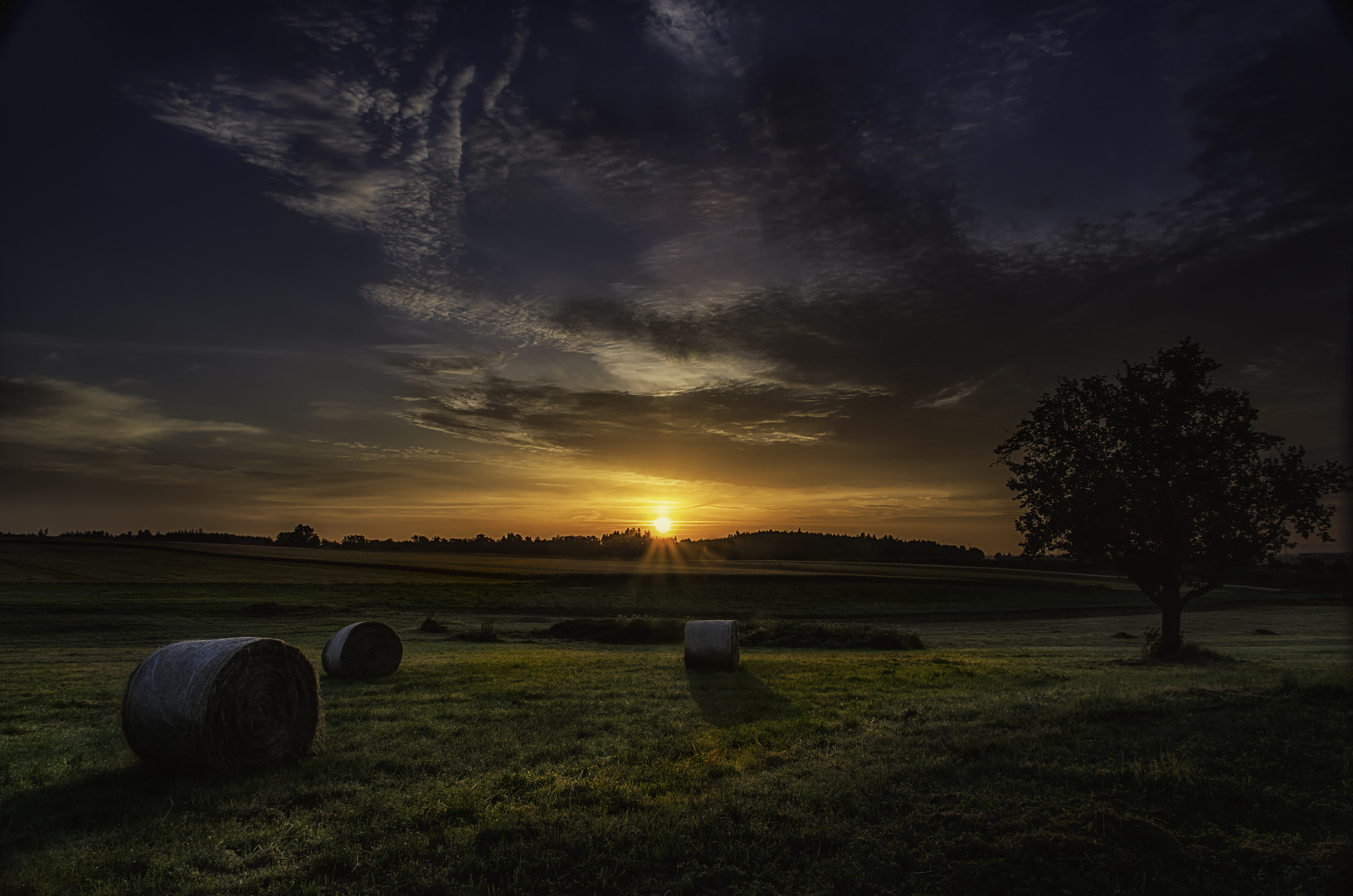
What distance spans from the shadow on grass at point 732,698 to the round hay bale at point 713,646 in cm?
47

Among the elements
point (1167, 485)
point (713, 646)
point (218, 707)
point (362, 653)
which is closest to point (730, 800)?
point (218, 707)

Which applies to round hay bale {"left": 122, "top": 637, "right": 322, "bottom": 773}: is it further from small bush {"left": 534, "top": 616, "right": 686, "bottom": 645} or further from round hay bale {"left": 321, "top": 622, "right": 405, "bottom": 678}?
small bush {"left": 534, "top": 616, "right": 686, "bottom": 645}

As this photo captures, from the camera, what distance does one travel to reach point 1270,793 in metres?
7.28

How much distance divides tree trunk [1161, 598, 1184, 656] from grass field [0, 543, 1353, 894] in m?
5.73

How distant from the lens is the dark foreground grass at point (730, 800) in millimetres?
5914

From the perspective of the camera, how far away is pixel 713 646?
1934cm

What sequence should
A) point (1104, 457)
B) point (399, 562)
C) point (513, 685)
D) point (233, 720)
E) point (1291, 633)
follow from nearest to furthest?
point (233, 720) → point (513, 685) → point (1104, 457) → point (1291, 633) → point (399, 562)

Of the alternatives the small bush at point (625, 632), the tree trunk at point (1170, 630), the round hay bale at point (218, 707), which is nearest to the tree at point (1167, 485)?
the tree trunk at point (1170, 630)

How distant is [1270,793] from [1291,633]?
4044 cm

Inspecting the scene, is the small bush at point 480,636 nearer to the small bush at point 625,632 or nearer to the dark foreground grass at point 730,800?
the small bush at point 625,632

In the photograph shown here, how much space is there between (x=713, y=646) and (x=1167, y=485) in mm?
16182

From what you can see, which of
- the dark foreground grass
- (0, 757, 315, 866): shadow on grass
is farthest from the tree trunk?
(0, 757, 315, 866): shadow on grass

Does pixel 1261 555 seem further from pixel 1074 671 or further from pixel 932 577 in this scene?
pixel 932 577

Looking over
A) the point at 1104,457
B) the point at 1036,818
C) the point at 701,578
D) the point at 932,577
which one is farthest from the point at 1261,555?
the point at 932,577
